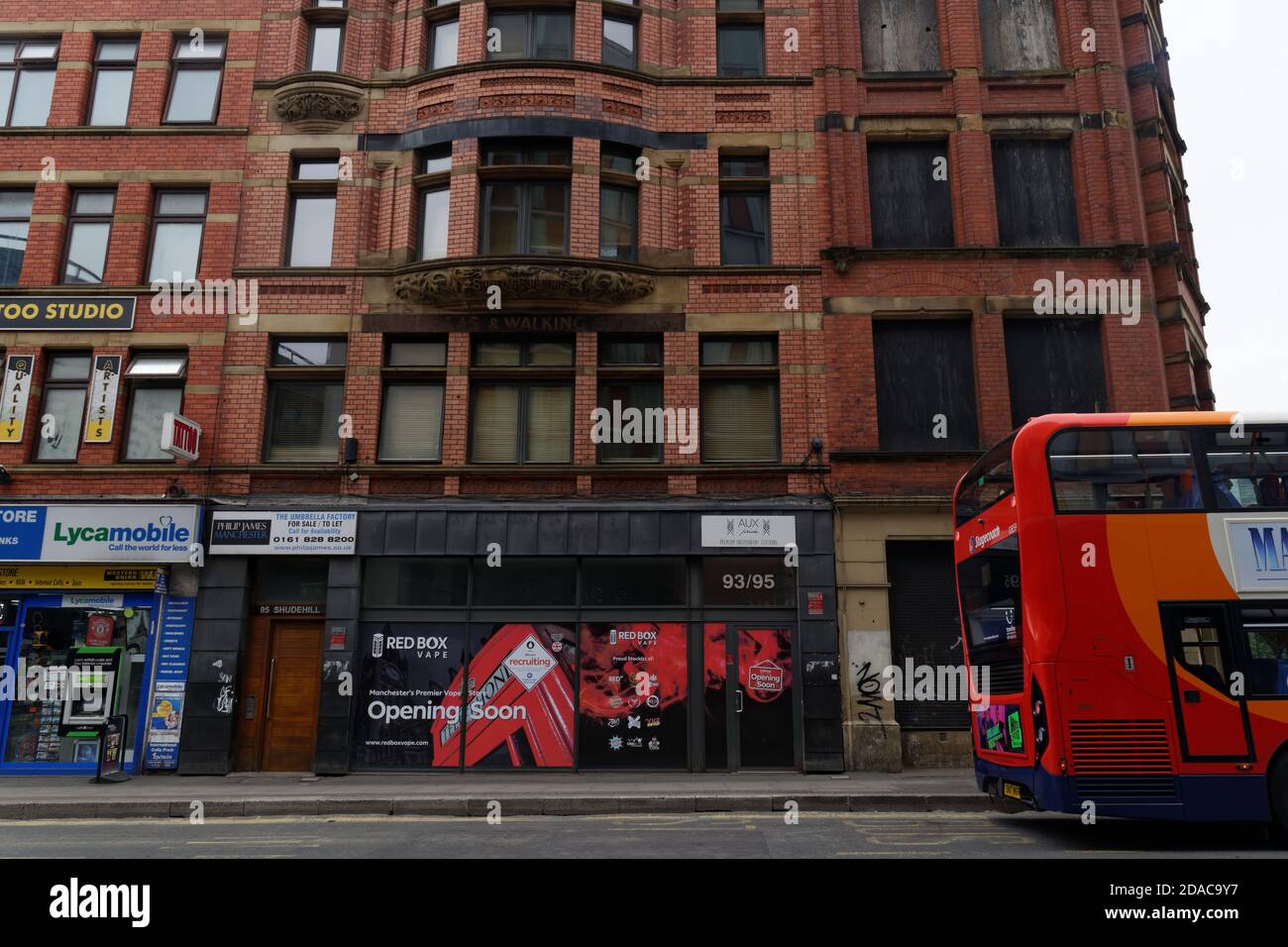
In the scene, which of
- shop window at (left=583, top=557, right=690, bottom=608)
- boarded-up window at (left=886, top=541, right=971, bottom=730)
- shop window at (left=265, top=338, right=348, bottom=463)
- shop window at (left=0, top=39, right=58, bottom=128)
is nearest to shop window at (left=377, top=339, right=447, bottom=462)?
shop window at (left=265, top=338, right=348, bottom=463)

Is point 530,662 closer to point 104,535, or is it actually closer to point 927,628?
point 927,628

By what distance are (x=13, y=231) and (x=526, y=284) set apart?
11333 millimetres

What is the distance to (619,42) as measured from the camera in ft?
61.3

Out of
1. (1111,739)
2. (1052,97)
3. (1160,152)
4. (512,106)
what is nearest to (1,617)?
(512,106)

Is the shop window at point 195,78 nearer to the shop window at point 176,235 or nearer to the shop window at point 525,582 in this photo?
the shop window at point 176,235

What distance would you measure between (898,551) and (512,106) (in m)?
11.9

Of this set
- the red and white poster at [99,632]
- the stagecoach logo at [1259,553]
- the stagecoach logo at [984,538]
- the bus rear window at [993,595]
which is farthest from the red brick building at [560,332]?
the stagecoach logo at [1259,553]

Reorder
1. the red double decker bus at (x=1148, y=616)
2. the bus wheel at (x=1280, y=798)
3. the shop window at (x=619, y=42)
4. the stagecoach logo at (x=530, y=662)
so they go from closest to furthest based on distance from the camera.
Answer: the bus wheel at (x=1280, y=798) < the red double decker bus at (x=1148, y=616) < the stagecoach logo at (x=530, y=662) < the shop window at (x=619, y=42)

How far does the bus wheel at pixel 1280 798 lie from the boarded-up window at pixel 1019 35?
1538cm

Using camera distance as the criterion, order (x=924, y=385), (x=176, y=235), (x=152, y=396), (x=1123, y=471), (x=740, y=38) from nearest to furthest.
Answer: (x=1123, y=471)
(x=924, y=385)
(x=152, y=396)
(x=176, y=235)
(x=740, y=38)

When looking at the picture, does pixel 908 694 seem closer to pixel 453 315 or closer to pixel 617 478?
pixel 617 478

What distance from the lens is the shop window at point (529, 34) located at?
18188 mm

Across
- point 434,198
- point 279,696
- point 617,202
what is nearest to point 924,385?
point 617,202

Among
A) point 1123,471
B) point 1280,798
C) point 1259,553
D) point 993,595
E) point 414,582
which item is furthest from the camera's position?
point 414,582
